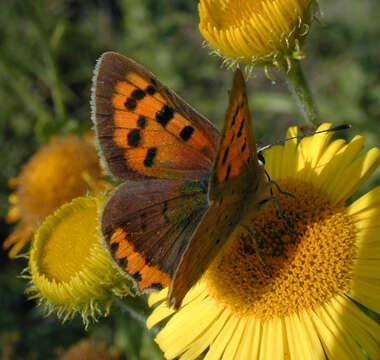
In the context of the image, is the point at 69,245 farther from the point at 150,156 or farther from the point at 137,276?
the point at 150,156

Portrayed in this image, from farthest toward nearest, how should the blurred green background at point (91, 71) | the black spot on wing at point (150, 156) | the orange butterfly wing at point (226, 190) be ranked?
the blurred green background at point (91, 71), the black spot on wing at point (150, 156), the orange butterfly wing at point (226, 190)

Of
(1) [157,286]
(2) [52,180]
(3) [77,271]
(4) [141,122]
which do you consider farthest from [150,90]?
(2) [52,180]

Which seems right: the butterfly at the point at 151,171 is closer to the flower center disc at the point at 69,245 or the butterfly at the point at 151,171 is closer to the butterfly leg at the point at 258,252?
the butterfly leg at the point at 258,252

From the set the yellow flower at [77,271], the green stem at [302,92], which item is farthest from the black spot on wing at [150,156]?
the green stem at [302,92]

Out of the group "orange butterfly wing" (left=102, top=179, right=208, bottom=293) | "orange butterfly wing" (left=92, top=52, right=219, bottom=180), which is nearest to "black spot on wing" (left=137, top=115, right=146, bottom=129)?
"orange butterfly wing" (left=92, top=52, right=219, bottom=180)

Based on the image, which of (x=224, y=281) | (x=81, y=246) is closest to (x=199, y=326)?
(x=224, y=281)

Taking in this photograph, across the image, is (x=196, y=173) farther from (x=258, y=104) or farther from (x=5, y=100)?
(x=5, y=100)
